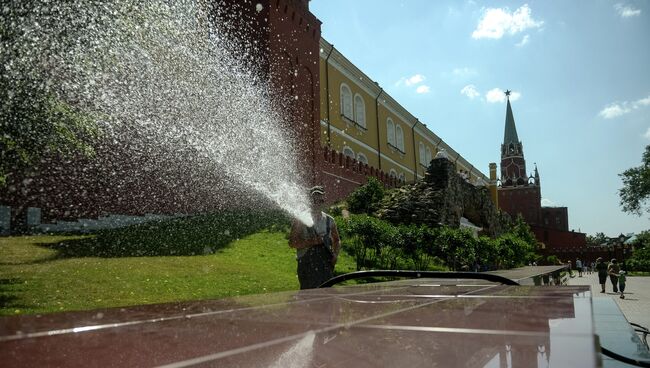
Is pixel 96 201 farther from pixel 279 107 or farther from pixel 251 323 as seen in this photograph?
pixel 251 323

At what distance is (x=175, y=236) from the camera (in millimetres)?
11844

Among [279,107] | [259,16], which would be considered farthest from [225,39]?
[279,107]

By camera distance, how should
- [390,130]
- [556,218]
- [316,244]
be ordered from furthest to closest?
[556,218] < [390,130] < [316,244]

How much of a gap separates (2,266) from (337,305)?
8682mm

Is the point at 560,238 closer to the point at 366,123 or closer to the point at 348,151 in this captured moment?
the point at 366,123

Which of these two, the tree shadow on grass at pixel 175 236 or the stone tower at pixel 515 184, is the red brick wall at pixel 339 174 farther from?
the stone tower at pixel 515 184

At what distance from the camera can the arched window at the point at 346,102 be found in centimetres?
2361

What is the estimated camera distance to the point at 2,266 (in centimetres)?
831

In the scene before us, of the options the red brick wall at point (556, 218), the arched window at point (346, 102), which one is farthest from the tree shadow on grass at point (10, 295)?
the red brick wall at point (556, 218)

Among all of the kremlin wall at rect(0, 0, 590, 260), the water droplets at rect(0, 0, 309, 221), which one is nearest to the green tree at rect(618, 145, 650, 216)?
the kremlin wall at rect(0, 0, 590, 260)

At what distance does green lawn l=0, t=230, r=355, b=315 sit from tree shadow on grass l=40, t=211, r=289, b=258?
28cm

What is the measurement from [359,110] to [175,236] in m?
15.9

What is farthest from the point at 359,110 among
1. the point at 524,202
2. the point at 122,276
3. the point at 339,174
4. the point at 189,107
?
the point at 524,202

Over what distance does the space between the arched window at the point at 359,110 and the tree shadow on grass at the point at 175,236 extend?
11665mm
